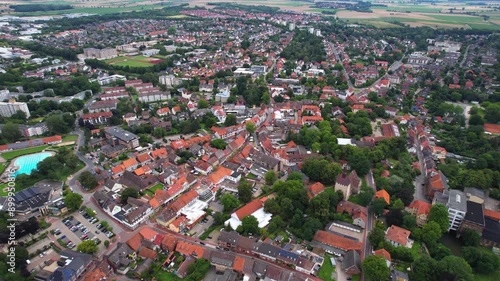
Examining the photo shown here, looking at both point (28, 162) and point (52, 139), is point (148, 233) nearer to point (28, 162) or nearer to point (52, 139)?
point (28, 162)

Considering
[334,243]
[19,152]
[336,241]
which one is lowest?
[334,243]

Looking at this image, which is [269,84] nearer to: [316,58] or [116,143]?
[316,58]

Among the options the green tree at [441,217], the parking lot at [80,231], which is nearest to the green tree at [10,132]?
the parking lot at [80,231]

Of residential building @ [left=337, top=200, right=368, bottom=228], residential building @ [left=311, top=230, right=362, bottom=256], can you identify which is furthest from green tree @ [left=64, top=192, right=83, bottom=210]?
residential building @ [left=337, top=200, right=368, bottom=228]

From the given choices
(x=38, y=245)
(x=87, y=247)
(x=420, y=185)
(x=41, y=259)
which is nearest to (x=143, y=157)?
(x=38, y=245)

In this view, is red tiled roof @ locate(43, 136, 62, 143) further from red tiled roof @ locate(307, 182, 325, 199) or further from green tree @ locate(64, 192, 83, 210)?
red tiled roof @ locate(307, 182, 325, 199)

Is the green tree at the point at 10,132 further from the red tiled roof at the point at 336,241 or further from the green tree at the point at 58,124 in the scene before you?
the red tiled roof at the point at 336,241
